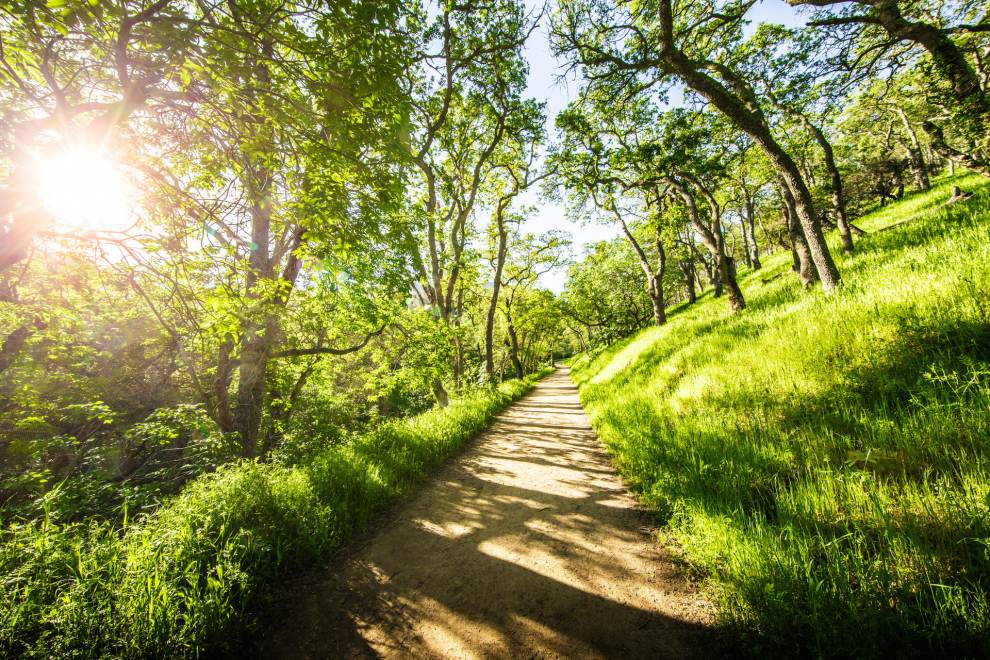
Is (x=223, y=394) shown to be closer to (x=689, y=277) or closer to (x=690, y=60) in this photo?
(x=690, y=60)

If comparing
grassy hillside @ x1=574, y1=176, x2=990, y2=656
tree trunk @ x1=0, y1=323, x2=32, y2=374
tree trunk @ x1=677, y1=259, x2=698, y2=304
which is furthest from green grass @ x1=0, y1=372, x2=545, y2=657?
tree trunk @ x1=677, y1=259, x2=698, y2=304

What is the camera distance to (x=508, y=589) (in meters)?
2.97

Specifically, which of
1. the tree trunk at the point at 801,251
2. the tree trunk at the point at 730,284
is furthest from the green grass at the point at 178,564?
the tree trunk at the point at 730,284

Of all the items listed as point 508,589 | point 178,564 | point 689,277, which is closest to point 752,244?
point 689,277

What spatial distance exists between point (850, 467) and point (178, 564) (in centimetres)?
582

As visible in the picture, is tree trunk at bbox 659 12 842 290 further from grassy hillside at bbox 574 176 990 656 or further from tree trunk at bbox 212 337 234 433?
tree trunk at bbox 212 337 234 433

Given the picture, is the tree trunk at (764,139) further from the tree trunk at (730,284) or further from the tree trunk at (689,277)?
the tree trunk at (689,277)

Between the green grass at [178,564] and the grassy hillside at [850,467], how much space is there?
12.8 feet

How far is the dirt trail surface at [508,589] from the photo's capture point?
2.40 meters

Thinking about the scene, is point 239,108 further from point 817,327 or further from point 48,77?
point 817,327

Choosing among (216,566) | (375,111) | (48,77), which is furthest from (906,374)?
(48,77)

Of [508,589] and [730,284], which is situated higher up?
[730,284]

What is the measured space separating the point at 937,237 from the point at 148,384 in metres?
24.9

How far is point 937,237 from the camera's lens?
20.3 ft
